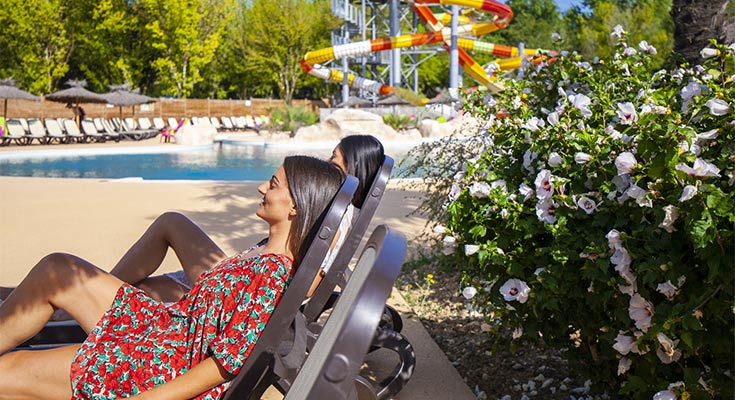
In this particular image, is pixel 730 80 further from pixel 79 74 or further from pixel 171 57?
pixel 79 74

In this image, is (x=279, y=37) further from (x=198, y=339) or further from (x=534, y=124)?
(x=198, y=339)

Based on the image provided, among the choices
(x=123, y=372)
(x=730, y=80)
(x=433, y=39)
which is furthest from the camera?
(x=433, y=39)

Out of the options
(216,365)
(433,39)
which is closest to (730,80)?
(216,365)

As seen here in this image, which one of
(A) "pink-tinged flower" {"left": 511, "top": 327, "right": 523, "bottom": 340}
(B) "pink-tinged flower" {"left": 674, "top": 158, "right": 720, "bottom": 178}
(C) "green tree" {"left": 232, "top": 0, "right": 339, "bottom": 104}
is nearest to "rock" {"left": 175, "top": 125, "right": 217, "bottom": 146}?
(C) "green tree" {"left": 232, "top": 0, "right": 339, "bottom": 104}

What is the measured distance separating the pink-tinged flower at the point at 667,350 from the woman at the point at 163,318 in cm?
101

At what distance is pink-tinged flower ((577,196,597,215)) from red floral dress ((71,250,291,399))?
3.00 feet

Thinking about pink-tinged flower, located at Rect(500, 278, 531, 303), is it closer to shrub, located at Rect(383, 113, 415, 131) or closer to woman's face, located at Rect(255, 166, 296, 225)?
woman's face, located at Rect(255, 166, 296, 225)

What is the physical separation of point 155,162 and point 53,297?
1661 centimetres

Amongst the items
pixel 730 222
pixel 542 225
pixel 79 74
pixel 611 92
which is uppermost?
pixel 611 92

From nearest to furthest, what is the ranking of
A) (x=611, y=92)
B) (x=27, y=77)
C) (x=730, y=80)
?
(x=730, y=80), (x=611, y=92), (x=27, y=77)

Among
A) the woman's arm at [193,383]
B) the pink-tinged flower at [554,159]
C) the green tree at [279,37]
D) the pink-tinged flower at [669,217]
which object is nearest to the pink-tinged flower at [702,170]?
the pink-tinged flower at [669,217]

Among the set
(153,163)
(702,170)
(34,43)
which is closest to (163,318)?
(702,170)

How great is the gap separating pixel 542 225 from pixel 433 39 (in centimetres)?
2948

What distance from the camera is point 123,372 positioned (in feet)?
6.45
